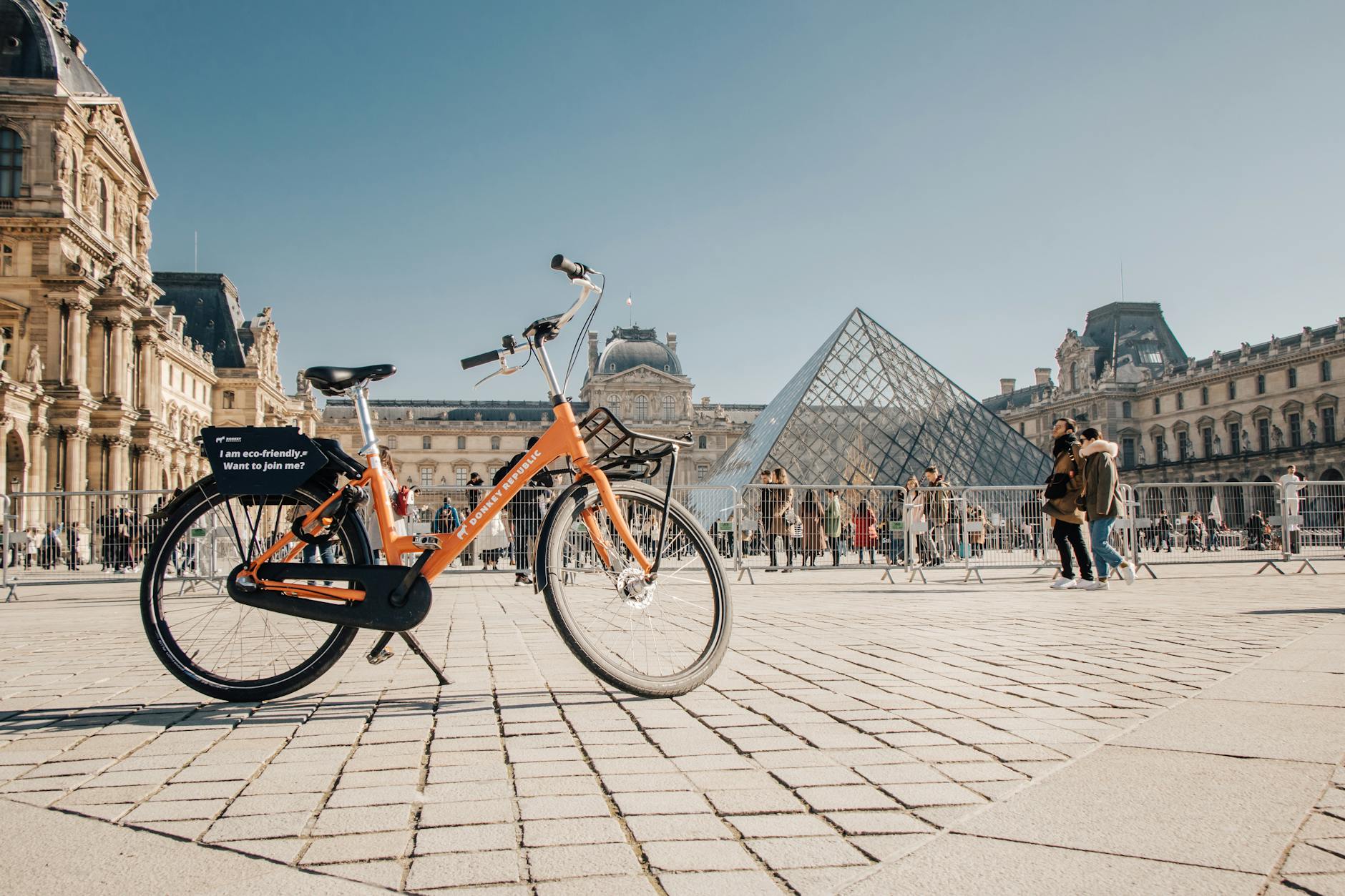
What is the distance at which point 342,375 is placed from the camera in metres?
3.40

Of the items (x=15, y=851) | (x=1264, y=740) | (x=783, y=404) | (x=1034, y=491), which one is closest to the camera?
(x=15, y=851)

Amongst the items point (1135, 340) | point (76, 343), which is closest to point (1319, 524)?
point (76, 343)

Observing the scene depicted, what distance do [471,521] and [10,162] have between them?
3785 cm

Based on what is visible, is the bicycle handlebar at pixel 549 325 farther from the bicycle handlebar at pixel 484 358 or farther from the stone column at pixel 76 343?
the stone column at pixel 76 343

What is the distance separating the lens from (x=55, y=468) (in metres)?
31.9

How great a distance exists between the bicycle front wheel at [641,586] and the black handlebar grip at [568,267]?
0.80 metres

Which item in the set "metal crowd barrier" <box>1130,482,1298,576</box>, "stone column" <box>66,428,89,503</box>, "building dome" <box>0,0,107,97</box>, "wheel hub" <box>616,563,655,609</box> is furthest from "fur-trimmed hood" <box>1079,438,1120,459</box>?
"building dome" <box>0,0,107,97</box>

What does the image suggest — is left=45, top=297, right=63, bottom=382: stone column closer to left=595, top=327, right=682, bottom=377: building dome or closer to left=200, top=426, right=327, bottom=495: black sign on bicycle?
left=200, top=426, right=327, bottom=495: black sign on bicycle

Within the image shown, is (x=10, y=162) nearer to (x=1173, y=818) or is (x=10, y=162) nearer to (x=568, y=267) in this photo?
(x=568, y=267)

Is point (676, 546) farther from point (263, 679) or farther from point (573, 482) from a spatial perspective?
point (263, 679)

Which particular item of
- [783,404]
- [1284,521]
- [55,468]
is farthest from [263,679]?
[55,468]

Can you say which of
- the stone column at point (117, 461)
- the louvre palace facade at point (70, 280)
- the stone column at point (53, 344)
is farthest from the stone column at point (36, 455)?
the stone column at point (117, 461)

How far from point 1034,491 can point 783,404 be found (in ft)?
53.1

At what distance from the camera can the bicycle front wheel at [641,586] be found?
3160mm
